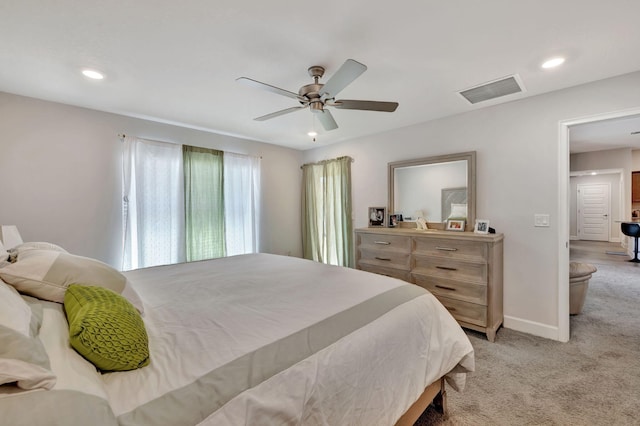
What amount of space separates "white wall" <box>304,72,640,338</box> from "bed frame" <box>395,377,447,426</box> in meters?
1.68

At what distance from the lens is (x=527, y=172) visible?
274 centimetres

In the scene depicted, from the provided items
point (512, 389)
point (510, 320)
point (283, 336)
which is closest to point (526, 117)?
point (510, 320)

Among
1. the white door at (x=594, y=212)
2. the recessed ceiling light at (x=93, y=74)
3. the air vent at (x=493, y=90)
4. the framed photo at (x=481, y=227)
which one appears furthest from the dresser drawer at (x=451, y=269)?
the white door at (x=594, y=212)

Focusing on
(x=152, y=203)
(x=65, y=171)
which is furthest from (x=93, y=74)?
(x=152, y=203)

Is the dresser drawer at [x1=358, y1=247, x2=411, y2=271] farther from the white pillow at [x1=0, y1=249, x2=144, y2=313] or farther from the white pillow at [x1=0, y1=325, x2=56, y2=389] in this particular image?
the white pillow at [x1=0, y1=325, x2=56, y2=389]

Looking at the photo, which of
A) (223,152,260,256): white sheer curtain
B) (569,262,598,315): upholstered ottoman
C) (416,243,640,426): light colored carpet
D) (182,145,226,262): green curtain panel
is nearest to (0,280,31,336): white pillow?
(416,243,640,426): light colored carpet

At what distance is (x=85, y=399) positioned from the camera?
65cm

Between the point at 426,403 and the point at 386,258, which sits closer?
the point at 426,403

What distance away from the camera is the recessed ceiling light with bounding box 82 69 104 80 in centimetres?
216

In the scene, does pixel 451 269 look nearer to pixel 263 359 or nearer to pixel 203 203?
pixel 263 359

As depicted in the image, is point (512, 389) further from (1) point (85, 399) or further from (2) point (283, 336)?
(1) point (85, 399)

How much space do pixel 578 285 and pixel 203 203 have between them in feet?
15.1

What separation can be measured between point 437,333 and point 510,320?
6.28ft

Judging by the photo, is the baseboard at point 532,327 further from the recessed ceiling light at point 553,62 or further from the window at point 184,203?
the window at point 184,203
